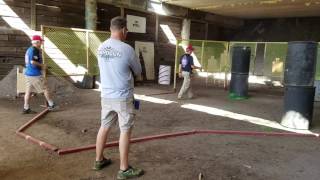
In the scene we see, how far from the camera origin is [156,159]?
4855 millimetres

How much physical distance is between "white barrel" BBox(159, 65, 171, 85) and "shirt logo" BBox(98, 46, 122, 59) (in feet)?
35.8

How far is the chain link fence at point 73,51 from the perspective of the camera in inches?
413

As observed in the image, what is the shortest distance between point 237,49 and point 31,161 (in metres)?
8.12

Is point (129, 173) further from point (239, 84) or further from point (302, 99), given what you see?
point (239, 84)

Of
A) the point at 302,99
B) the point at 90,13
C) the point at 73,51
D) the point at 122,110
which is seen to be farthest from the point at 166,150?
the point at 90,13

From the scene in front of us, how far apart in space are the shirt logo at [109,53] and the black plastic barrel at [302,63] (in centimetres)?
462

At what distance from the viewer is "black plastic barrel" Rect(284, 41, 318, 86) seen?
707 cm

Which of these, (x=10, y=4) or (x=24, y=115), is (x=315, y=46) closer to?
(x=24, y=115)

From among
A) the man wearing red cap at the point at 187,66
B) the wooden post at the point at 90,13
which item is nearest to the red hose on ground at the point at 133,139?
the man wearing red cap at the point at 187,66

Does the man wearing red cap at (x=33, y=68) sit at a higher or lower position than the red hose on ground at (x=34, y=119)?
higher

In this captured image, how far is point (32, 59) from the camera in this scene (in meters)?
7.39

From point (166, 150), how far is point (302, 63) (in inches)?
144

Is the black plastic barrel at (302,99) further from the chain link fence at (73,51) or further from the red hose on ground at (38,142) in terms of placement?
the chain link fence at (73,51)

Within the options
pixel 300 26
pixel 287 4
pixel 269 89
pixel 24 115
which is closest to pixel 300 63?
pixel 24 115
